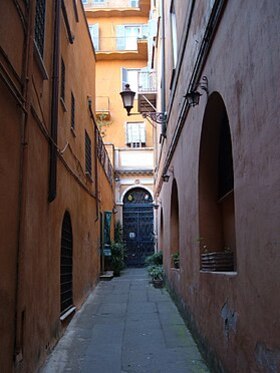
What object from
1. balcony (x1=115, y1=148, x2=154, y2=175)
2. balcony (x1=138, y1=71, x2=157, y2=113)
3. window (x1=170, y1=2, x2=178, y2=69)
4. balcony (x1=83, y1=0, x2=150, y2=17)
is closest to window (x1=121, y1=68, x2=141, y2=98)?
balcony (x1=83, y1=0, x2=150, y2=17)

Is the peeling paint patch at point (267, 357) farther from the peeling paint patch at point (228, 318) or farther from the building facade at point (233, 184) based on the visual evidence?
the peeling paint patch at point (228, 318)

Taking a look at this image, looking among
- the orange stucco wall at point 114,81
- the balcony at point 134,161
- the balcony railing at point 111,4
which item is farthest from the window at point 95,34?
the balcony at point 134,161

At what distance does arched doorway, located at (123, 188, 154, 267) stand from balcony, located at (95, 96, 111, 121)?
4.55 m

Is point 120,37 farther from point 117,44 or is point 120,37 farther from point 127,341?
point 127,341

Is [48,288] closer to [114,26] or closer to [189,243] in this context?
[189,243]

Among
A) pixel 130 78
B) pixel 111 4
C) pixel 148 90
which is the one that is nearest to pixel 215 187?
pixel 148 90

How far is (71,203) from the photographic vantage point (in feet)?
27.6

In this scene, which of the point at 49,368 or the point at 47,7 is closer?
the point at 49,368

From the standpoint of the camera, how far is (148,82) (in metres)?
18.4

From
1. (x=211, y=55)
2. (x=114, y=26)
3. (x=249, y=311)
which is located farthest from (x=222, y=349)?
(x=114, y=26)

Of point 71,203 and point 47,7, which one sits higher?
point 47,7

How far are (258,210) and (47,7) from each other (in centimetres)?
445

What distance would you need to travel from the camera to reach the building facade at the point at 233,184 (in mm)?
2980

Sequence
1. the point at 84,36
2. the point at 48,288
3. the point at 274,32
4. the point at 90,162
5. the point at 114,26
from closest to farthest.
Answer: the point at 274,32 → the point at 48,288 → the point at 84,36 → the point at 90,162 → the point at 114,26
